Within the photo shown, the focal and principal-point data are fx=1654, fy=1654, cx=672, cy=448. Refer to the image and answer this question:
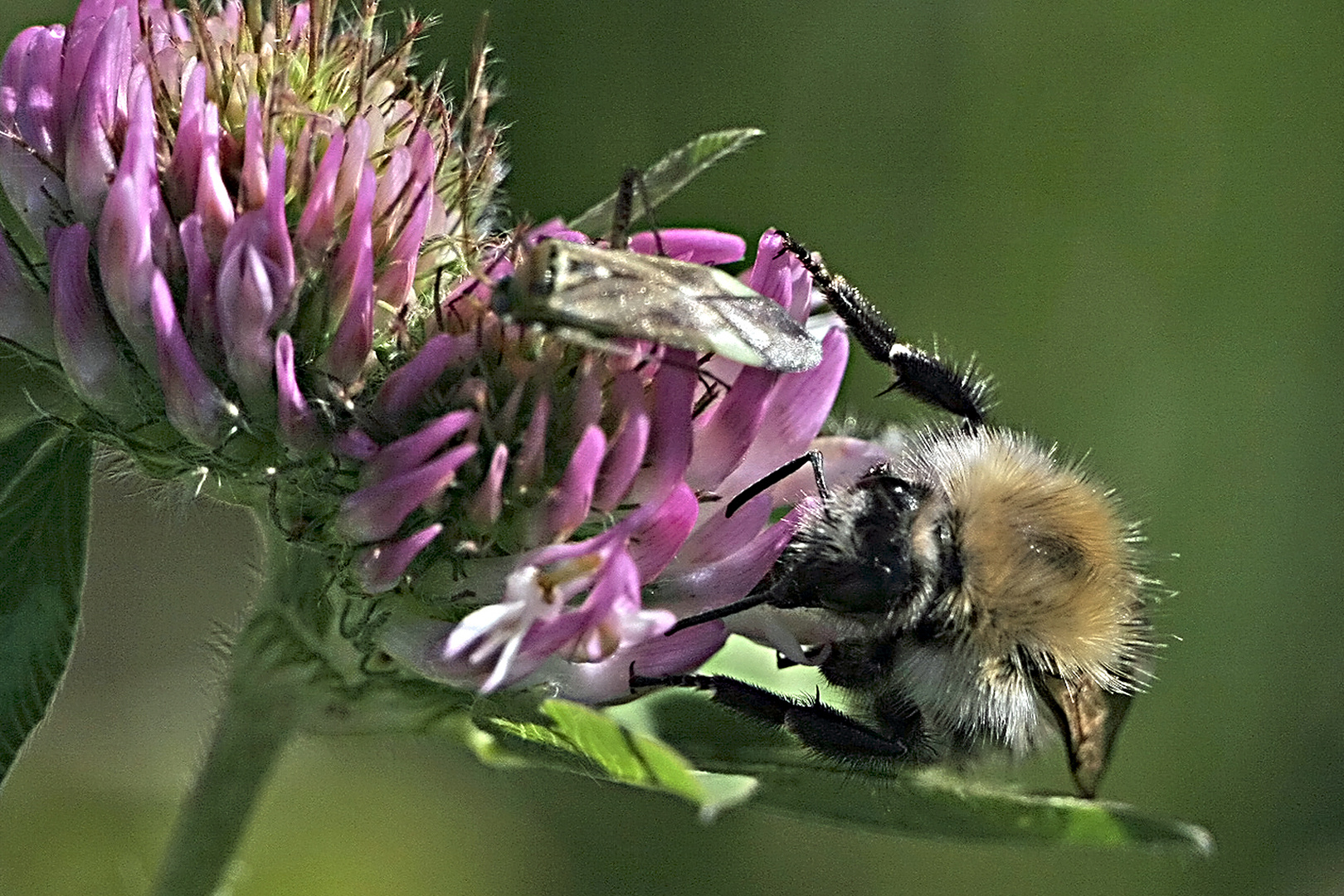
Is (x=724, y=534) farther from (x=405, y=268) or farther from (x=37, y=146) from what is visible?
(x=37, y=146)

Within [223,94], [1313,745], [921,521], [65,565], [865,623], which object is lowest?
[1313,745]

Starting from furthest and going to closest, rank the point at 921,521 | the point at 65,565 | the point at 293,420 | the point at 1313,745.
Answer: the point at 1313,745 < the point at 65,565 < the point at 921,521 < the point at 293,420

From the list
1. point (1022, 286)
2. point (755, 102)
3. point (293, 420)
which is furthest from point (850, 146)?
point (293, 420)

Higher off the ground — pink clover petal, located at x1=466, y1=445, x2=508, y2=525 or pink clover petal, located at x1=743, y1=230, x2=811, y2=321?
pink clover petal, located at x1=743, y1=230, x2=811, y2=321

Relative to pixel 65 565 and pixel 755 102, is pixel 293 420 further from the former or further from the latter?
pixel 755 102

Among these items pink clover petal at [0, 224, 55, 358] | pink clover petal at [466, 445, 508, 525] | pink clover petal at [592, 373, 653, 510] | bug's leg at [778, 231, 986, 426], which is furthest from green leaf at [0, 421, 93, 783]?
bug's leg at [778, 231, 986, 426]

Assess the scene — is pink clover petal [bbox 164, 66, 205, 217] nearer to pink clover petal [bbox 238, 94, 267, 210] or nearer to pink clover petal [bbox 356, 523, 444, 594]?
pink clover petal [bbox 238, 94, 267, 210]

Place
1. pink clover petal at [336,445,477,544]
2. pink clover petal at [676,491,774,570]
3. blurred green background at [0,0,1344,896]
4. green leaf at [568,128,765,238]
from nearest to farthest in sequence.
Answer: pink clover petal at [336,445,477,544], pink clover petal at [676,491,774,570], green leaf at [568,128,765,238], blurred green background at [0,0,1344,896]

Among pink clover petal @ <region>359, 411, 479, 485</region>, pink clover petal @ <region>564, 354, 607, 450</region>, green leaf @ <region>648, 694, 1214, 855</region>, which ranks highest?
pink clover petal @ <region>564, 354, 607, 450</region>
